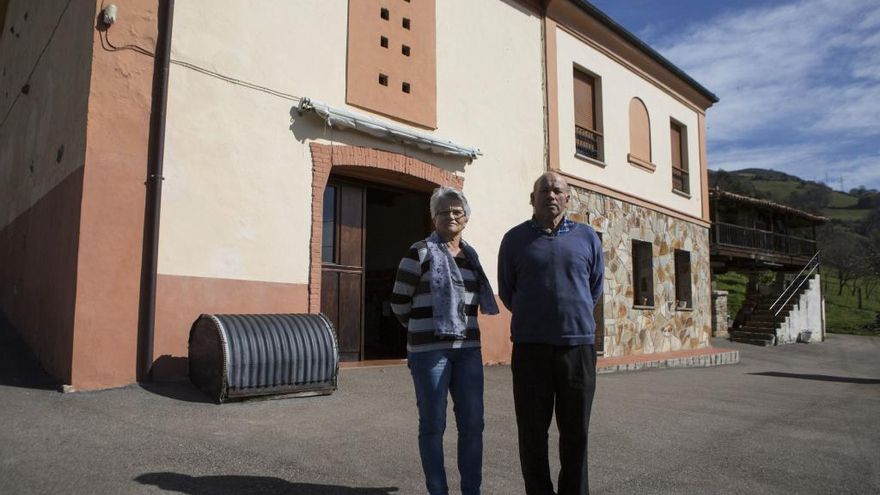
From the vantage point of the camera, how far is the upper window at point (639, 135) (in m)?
13.0

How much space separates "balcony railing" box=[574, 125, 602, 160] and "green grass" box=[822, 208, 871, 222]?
90.1 metres

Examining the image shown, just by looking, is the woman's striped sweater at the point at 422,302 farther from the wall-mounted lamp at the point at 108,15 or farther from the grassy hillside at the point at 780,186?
the grassy hillside at the point at 780,186

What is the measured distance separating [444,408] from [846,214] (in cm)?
10726

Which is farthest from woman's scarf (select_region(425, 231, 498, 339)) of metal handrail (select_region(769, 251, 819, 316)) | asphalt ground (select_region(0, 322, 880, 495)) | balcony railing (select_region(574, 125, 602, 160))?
metal handrail (select_region(769, 251, 819, 316))

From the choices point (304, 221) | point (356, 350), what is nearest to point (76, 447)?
point (304, 221)

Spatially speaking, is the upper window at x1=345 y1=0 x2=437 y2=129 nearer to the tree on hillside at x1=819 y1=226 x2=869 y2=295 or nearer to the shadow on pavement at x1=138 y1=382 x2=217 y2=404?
the shadow on pavement at x1=138 y1=382 x2=217 y2=404

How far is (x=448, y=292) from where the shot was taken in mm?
2887

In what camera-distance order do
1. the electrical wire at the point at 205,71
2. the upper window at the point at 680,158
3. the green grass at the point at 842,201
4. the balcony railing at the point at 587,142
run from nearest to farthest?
the electrical wire at the point at 205,71 → the balcony railing at the point at 587,142 → the upper window at the point at 680,158 → the green grass at the point at 842,201

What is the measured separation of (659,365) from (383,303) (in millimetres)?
5599

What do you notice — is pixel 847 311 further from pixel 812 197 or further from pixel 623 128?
pixel 812 197

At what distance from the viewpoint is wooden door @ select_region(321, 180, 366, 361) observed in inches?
314

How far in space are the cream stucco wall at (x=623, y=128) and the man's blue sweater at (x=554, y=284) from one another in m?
8.13

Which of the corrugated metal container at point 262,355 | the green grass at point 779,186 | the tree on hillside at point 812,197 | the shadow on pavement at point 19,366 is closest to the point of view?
the corrugated metal container at point 262,355

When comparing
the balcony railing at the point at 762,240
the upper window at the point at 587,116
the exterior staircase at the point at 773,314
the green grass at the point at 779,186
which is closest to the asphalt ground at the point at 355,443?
the upper window at the point at 587,116
